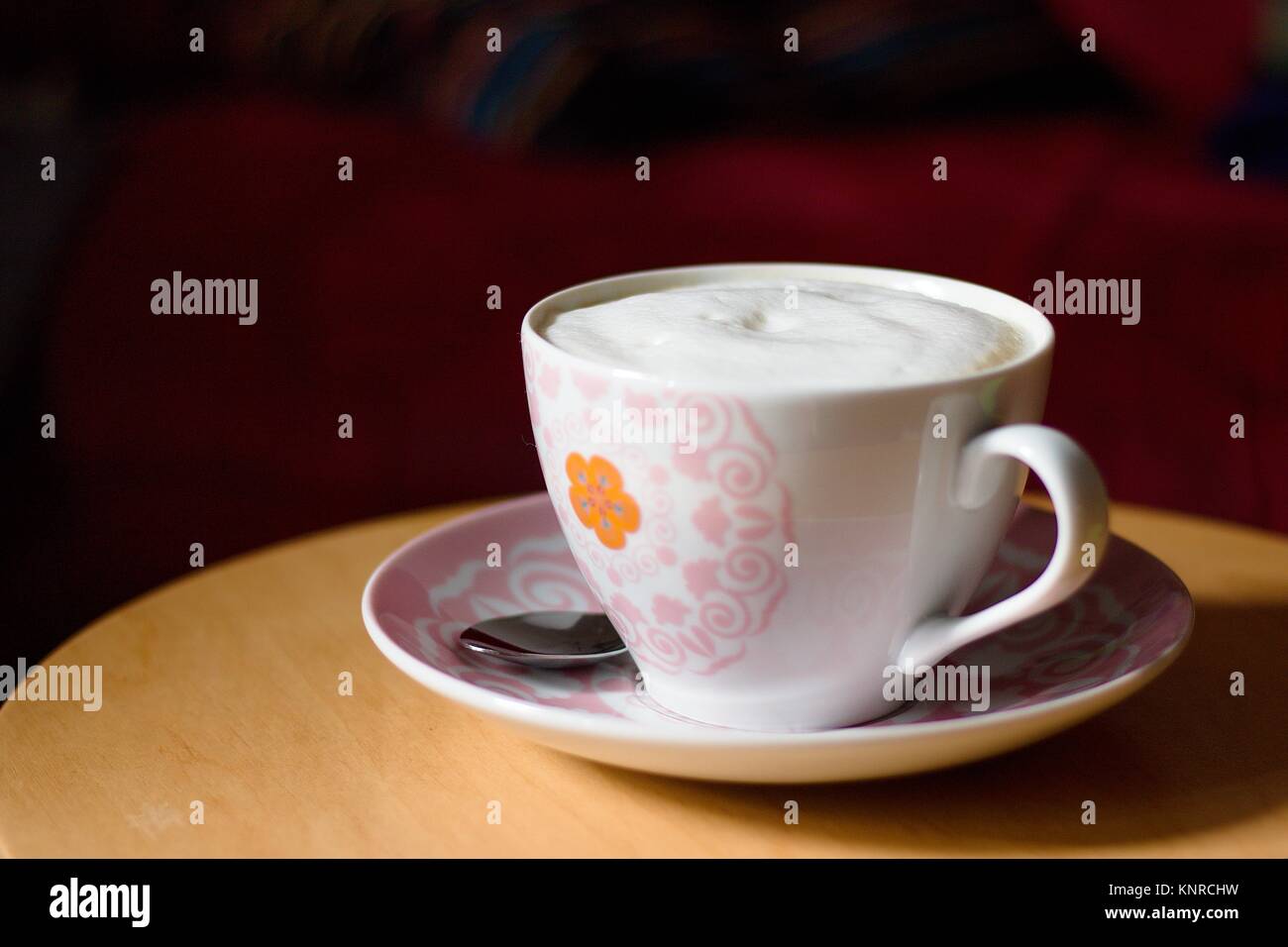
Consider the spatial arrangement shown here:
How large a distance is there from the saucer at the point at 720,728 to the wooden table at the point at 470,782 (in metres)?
0.02

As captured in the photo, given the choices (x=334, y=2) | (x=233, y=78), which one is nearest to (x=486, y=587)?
(x=334, y=2)

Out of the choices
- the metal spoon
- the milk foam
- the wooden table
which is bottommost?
the wooden table

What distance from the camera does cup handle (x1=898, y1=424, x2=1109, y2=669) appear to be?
471 mm

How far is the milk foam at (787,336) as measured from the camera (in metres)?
0.49

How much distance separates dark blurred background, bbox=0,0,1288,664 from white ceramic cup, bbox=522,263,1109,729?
0.81 meters

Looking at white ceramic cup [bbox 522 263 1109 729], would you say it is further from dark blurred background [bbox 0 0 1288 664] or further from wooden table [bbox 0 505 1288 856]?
dark blurred background [bbox 0 0 1288 664]

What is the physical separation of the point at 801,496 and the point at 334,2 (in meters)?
1.60

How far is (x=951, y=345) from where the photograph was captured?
1.68 feet

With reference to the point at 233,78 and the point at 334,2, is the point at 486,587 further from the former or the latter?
the point at 233,78

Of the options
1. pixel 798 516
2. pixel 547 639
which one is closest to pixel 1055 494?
pixel 798 516

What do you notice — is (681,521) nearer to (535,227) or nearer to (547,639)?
(547,639)

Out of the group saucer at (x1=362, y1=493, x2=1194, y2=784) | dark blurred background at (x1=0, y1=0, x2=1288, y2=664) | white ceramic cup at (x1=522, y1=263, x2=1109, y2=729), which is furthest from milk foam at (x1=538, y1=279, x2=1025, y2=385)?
dark blurred background at (x1=0, y1=0, x2=1288, y2=664)

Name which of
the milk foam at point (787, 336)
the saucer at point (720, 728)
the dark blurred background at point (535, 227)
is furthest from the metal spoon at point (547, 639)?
the dark blurred background at point (535, 227)

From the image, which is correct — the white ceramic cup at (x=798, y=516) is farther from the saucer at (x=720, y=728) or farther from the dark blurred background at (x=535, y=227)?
the dark blurred background at (x=535, y=227)
